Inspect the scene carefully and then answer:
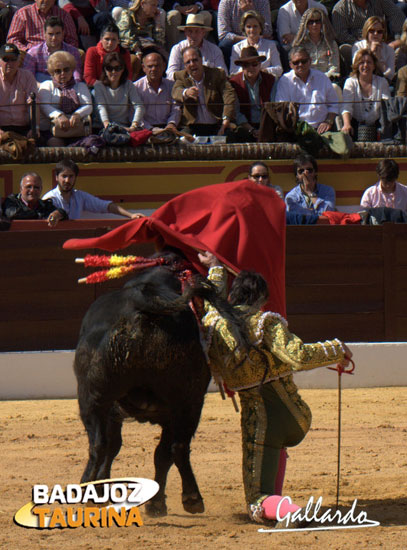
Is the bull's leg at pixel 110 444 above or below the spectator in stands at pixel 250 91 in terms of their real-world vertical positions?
below

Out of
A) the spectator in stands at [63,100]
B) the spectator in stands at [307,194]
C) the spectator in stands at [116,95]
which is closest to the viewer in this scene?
the spectator in stands at [307,194]

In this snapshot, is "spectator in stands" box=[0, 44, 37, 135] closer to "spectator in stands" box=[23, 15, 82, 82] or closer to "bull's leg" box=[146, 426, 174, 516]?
"spectator in stands" box=[23, 15, 82, 82]

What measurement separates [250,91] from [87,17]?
161cm

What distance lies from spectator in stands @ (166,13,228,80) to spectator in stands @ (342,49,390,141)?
0.99 meters

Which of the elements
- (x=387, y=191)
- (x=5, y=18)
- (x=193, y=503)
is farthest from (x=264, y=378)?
(x=5, y=18)

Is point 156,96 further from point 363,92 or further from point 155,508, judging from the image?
point 155,508

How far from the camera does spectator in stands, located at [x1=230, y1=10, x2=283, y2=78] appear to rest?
8.23m

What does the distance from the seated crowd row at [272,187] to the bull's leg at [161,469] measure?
9.54 ft

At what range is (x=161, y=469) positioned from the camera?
12.8ft

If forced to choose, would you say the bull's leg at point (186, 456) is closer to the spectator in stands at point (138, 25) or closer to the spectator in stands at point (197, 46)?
the spectator in stands at point (197, 46)

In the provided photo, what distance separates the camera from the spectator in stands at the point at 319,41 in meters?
8.36

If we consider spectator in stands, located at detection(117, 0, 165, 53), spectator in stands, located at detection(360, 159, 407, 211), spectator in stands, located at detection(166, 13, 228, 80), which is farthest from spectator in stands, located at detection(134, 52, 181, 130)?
spectator in stands, located at detection(360, 159, 407, 211)

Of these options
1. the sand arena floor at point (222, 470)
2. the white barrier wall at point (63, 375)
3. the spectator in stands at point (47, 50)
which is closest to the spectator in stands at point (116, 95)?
the spectator in stands at point (47, 50)

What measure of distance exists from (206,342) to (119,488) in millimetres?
634
